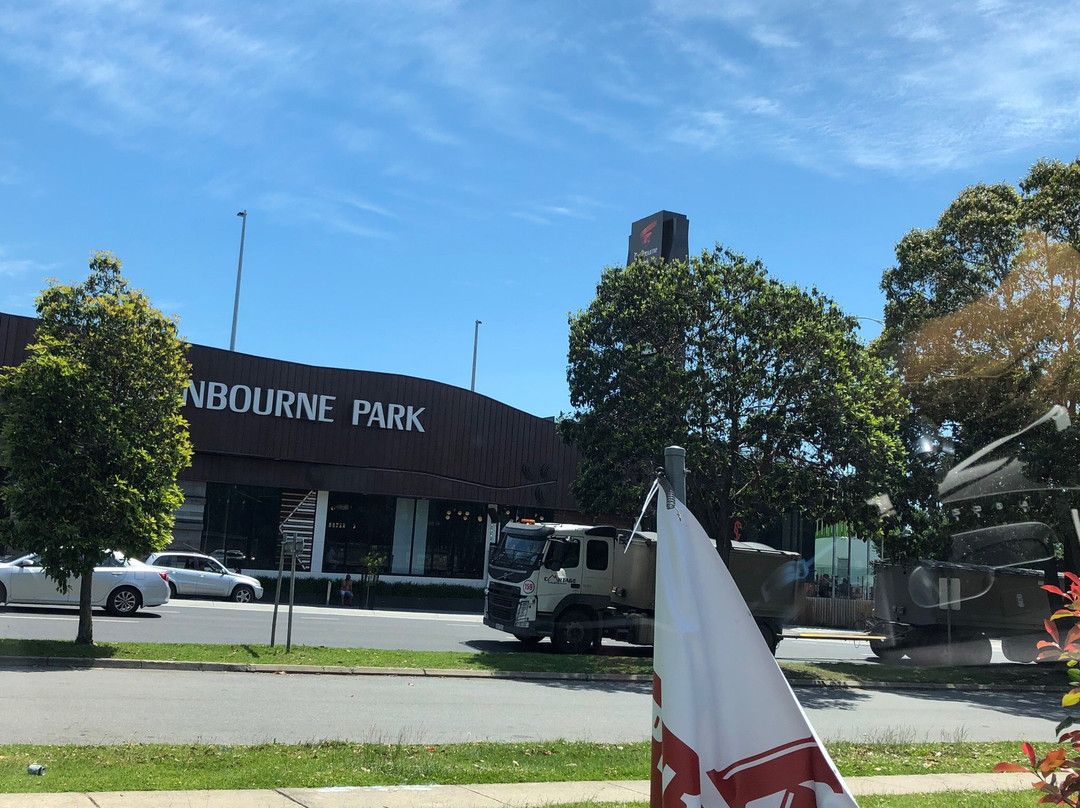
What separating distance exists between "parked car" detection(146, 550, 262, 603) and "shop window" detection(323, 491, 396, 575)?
6.51 meters

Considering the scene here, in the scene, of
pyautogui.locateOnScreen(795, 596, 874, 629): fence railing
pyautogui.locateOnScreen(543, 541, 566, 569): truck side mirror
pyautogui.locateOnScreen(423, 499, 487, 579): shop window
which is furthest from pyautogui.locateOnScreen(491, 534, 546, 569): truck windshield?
pyautogui.locateOnScreen(795, 596, 874, 629): fence railing

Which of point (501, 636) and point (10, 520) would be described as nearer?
point (10, 520)

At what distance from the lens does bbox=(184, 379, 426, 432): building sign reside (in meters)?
34.6

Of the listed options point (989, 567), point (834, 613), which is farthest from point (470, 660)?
point (834, 613)

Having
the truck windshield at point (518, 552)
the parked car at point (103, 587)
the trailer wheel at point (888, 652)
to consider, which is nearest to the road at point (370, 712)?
the truck windshield at point (518, 552)

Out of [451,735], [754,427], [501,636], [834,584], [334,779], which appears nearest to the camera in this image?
[334,779]

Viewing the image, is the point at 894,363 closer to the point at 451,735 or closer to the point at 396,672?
the point at 396,672

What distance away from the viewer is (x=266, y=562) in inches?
1433

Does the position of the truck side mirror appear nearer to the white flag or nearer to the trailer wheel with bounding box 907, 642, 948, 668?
the trailer wheel with bounding box 907, 642, 948, 668

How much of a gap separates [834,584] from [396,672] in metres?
34.9

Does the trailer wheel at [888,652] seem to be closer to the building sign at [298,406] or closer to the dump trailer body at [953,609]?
the dump trailer body at [953,609]

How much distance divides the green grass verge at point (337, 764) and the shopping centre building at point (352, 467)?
2621 cm

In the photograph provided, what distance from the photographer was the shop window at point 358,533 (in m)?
37.3

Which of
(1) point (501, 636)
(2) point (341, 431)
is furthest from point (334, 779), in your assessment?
(2) point (341, 431)
